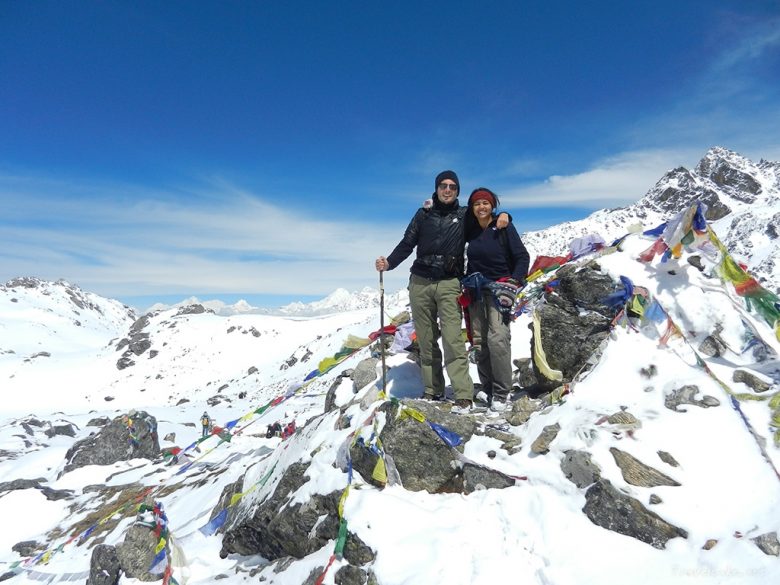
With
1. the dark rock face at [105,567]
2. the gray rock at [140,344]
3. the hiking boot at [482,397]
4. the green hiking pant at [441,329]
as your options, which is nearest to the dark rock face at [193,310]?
the gray rock at [140,344]

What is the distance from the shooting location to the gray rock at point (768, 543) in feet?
12.5

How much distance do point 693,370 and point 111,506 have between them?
1615cm

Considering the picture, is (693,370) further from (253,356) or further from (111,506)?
(253,356)

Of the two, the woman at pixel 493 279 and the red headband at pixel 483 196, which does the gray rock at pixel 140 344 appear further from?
the red headband at pixel 483 196

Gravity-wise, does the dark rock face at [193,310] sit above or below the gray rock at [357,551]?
above

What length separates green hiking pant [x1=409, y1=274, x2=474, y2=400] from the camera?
7109 millimetres

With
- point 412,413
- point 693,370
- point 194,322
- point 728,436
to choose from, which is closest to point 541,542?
point 412,413

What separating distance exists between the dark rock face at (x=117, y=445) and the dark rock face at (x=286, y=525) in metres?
16.2

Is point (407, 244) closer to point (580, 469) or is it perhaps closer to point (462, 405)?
point (462, 405)

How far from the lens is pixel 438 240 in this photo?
7102mm

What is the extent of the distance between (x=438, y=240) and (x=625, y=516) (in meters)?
4.42

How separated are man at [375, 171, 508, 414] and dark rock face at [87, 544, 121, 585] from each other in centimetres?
683

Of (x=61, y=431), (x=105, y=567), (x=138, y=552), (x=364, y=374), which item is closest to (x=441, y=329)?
(x=364, y=374)

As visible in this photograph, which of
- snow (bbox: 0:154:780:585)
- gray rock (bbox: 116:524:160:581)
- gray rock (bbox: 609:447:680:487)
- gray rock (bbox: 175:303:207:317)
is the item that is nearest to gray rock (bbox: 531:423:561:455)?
snow (bbox: 0:154:780:585)
